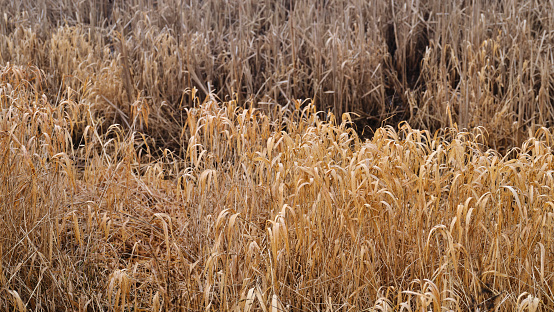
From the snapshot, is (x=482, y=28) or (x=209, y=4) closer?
(x=482, y=28)

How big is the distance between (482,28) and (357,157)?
185 centimetres

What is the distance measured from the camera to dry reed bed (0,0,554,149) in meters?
2.94

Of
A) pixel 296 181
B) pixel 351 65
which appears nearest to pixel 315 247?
pixel 296 181

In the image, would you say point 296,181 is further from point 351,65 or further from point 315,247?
point 351,65

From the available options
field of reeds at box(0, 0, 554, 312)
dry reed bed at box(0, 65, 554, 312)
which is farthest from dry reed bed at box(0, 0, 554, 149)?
dry reed bed at box(0, 65, 554, 312)

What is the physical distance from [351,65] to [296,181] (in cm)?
162

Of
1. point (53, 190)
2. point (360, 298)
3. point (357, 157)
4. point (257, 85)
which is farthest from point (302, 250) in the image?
point (257, 85)

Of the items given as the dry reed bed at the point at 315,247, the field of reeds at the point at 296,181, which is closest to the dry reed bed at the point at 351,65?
the field of reeds at the point at 296,181

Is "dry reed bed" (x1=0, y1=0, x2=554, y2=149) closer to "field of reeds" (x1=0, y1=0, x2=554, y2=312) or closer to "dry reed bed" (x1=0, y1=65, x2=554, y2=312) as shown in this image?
"field of reeds" (x1=0, y1=0, x2=554, y2=312)

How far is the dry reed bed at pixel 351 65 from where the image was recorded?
9.64 ft

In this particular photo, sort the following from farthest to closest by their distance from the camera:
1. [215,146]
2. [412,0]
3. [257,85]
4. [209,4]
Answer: [209,4], [412,0], [257,85], [215,146]

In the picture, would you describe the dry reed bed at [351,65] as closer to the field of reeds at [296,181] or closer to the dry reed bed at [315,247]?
the field of reeds at [296,181]

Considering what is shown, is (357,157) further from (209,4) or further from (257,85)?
(209,4)

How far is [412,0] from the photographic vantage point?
11.9 ft
